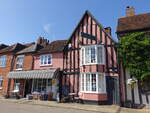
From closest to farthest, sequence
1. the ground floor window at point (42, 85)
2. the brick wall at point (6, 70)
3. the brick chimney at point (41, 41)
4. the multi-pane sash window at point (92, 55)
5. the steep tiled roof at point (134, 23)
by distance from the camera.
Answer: the steep tiled roof at point (134, 23) < the multi-pane sash window at point (92, 55) < the ground floor window at point (42, 85) < the brick wall at point (6, 70) < the brick chimney at point (41, 41)

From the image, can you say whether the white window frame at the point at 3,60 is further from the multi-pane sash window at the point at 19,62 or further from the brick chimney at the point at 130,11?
the brick chimney at the point at 130,11

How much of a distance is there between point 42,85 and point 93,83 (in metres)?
8.31

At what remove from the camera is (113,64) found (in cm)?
1603

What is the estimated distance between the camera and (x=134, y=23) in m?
17.9

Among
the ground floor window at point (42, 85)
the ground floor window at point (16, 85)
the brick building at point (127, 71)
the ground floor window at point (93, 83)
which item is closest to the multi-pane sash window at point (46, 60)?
the ground floor window at point (42, 85)

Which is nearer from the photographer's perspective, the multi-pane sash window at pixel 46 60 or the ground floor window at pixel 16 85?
the multi-pane sash window at pixel 46 60

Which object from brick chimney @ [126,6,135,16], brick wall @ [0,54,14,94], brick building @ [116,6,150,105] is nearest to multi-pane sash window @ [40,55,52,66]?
brick wall @ [0,54,14,94]

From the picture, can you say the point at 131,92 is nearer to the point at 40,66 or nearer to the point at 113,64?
the point at 113,64

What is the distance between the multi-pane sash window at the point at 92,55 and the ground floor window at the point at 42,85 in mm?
6278

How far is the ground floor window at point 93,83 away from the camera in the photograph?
15.6m

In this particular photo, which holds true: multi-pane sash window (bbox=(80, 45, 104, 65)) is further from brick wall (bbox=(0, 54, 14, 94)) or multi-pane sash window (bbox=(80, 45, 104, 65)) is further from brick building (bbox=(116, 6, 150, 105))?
brick wall (bbox=(0, 54, 14, 94))

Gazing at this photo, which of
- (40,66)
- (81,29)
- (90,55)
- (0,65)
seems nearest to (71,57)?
(90,55)

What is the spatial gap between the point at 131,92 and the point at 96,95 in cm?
389

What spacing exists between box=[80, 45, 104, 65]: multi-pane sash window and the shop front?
4.59m
